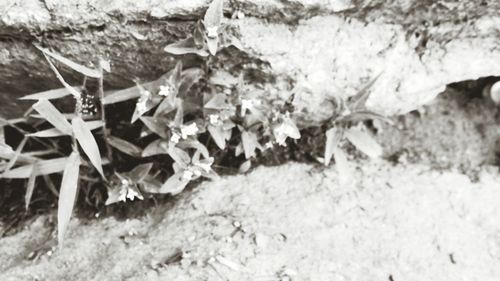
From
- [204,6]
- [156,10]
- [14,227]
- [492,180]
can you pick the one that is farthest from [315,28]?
[14,227]

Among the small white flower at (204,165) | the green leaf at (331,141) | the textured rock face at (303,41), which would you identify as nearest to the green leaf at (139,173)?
the small white flower at (204,165)

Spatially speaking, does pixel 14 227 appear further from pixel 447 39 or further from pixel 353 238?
pixel 447 39

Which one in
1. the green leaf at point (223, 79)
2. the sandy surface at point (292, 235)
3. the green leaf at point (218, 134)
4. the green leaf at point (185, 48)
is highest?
the green leaf at point (185, 48)

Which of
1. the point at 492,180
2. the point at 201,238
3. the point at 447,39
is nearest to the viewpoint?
the point at 201,238

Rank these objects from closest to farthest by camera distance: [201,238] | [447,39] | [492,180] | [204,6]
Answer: [204,6]
[201,238]
[447,39]
[492,180]

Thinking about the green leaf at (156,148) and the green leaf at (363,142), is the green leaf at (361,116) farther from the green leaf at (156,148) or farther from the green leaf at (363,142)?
the green leaf at (156,148)

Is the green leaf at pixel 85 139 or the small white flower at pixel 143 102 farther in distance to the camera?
the small white flower at pixel 143 102

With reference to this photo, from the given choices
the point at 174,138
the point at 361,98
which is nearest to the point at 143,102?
the point at 174,138

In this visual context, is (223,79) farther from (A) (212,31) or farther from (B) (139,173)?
(B) (139,173)
